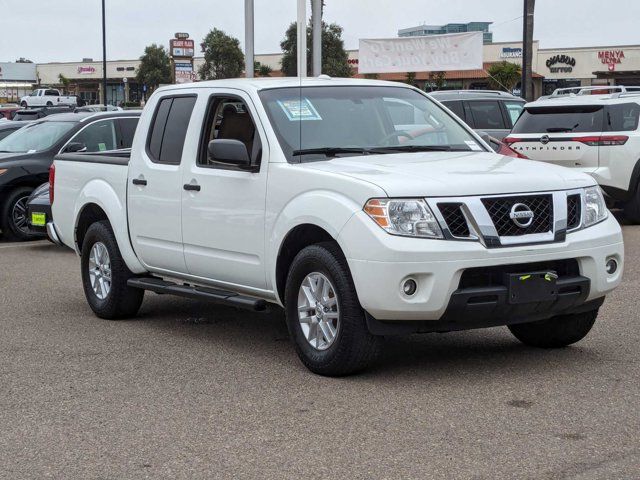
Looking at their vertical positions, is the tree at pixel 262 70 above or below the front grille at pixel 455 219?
above

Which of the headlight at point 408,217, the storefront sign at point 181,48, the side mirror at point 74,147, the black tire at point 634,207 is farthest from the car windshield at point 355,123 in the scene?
the storefront sign at point 181,48

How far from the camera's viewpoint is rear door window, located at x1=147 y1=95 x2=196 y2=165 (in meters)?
8.10

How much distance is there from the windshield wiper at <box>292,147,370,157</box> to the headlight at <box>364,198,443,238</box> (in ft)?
3.51

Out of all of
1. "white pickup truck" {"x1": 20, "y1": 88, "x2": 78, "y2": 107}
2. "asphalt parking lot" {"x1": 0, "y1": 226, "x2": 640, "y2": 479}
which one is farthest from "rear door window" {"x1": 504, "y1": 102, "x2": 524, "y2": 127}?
"white pickup truck" {"x1": 20, "y1": 88, "x2": 78, "y2": 107}

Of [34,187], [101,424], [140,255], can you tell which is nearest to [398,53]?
[34,187]

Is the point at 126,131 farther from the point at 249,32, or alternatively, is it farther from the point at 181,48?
the point at 181,48

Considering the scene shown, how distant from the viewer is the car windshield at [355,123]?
7.20 metres

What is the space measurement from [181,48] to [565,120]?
23915mm

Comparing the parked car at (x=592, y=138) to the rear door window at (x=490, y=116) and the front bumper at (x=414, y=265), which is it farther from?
the front bumper at (x=414, y=265)

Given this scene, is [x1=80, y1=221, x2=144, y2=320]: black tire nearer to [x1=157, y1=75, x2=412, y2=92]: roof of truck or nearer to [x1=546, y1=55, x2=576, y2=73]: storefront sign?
[x1=157, y1=75, x2=412, y2=92]: roof of truck

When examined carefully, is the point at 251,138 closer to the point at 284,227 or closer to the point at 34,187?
the point at 284,227

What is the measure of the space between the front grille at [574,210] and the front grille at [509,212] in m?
0.20

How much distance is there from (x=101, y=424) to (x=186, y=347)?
6.76 ft

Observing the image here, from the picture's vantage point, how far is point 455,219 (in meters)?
6.19
